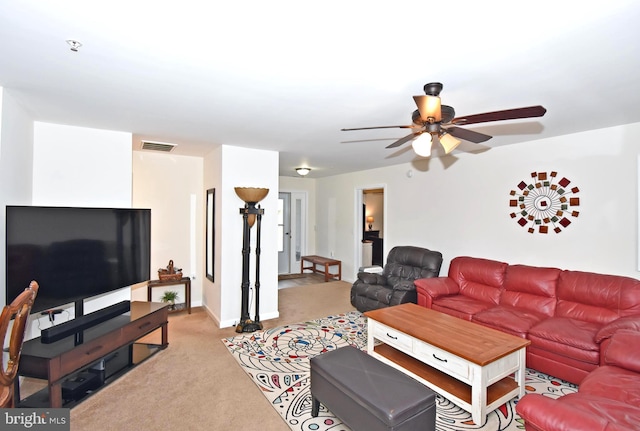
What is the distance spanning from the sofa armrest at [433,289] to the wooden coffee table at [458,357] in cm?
84

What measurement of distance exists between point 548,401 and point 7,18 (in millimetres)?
3259

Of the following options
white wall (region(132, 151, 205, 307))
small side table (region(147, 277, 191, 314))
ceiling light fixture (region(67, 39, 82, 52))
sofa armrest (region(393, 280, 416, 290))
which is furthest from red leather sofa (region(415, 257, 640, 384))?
ceiling light fixture (region(67, 39, 82, 52))

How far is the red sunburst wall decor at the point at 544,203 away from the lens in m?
3.59

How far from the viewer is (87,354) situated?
2514mm

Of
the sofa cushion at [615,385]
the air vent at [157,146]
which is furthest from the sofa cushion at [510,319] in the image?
the air vent at [157,146]

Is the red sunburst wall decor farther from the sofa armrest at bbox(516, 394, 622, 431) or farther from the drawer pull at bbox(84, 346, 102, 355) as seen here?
the drawer pull at bbox(84, 346, 102, 355)

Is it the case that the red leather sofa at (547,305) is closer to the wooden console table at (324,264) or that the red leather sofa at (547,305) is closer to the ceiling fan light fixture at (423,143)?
the ceiling fan light fixture at (423,143)

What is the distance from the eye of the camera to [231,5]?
4.49 feet

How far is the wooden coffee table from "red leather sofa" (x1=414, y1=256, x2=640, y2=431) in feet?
1.51

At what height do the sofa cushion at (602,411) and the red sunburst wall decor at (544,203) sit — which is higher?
the red sunburst wall decor at (544,203)

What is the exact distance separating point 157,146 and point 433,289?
4.02 metres

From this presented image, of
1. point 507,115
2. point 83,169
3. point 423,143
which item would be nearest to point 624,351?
point 507,115

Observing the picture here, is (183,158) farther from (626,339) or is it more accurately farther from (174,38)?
(626,339)

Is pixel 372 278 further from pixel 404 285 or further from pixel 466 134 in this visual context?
pixel 466 134
